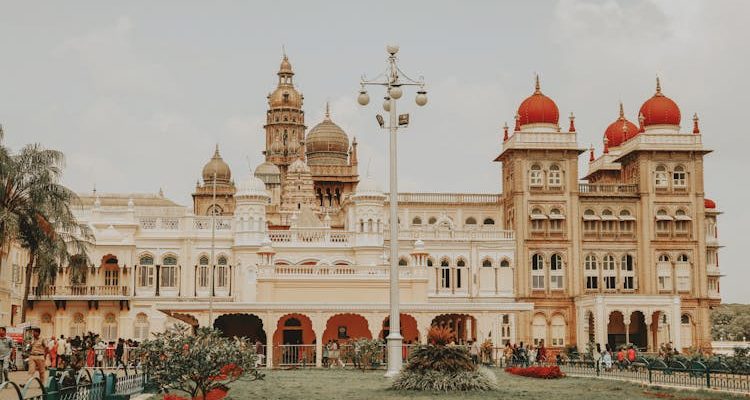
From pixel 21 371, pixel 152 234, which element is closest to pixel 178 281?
pixel 152 234

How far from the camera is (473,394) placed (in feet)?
79.9

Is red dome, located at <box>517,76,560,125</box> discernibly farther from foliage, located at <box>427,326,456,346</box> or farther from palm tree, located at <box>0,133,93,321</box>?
foliage, located at <box>427,326,456,346</box>

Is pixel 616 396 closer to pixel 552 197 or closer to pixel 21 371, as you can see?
pixel 21 371

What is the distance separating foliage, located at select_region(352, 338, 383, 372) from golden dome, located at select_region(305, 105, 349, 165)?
5704 cm

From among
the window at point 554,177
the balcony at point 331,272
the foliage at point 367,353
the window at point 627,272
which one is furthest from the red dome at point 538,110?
the foliage at point 367,353

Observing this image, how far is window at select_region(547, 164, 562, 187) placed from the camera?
66.2 m

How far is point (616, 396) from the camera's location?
2356 cm

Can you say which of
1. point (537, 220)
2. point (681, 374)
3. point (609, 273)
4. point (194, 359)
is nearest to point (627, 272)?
point (609, 273)

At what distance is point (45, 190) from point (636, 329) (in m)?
38.2

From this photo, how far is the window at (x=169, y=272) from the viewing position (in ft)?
196

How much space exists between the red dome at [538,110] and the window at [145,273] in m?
24.7

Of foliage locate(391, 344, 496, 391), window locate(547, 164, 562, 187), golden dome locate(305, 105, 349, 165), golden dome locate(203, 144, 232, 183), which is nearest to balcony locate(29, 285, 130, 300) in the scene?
window locate(547, 164, 562, 187)

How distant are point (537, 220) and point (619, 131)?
50.2ft

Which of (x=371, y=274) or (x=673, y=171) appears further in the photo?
(x=673, y=171)
